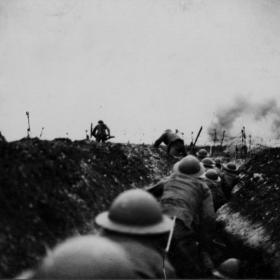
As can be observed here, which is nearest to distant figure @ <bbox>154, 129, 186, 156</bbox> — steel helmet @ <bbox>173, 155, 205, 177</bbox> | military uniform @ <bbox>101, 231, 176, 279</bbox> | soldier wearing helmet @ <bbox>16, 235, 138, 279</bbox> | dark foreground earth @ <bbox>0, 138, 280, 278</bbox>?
dark foreground earth @ <bbox>0, 138, 280, 278</bbox>

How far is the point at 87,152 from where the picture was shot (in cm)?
1105

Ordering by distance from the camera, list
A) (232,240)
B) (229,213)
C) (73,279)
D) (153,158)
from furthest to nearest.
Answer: (153,158) < (229,213) < (232,240) < (73,279)

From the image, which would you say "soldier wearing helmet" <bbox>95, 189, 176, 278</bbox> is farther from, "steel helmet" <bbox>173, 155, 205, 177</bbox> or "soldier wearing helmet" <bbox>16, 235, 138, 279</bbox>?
"steel helmet" <bbox>173, 155, 205, 177</bbox>

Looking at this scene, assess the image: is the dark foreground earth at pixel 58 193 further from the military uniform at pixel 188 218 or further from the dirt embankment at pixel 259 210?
the military uniform at pixel 188 218

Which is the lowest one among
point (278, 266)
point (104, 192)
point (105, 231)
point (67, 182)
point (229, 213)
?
point (229, 213)

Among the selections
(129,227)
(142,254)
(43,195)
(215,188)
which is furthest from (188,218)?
(215,188)

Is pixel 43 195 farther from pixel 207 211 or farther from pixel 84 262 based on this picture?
pixel 84 262

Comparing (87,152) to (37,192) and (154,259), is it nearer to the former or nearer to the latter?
(37,192)

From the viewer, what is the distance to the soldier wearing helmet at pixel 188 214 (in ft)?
20.3

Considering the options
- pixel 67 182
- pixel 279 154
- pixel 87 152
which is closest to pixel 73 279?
pixel 67 182

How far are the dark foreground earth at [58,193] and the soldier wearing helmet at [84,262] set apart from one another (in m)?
2.26

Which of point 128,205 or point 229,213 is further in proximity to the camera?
point 229,213

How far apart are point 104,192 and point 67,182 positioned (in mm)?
1382

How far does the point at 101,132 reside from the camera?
1831 centimetres
